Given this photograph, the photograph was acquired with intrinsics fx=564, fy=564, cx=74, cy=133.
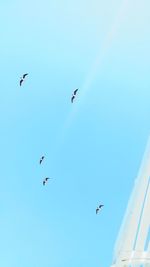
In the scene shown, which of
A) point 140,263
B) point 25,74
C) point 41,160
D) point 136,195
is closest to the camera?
point 140,263

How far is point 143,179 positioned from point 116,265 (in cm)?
588

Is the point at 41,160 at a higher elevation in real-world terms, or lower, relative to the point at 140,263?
higher

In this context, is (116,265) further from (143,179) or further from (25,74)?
(25,74)

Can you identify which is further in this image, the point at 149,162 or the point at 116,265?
the point at 149,162

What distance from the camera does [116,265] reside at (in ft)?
115

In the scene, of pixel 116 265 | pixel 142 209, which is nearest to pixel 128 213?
pixel 142 209

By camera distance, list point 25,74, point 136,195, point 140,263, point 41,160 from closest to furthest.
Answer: point 140,263, point 136,195, point 25,74, point 41,160

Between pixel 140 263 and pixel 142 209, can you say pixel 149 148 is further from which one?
pixel 140 263

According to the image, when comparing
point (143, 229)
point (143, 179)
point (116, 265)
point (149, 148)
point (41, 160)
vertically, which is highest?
point (41, 160)

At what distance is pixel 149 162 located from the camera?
37.8m

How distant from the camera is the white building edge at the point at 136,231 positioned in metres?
34.8

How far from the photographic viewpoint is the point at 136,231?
118ft

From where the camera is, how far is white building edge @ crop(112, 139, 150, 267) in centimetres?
3481

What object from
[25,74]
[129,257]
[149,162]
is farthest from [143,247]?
[25,74]
